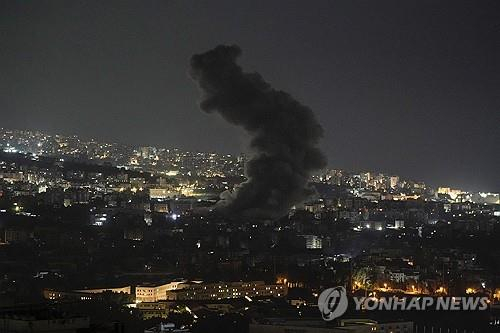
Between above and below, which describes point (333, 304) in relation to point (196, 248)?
below

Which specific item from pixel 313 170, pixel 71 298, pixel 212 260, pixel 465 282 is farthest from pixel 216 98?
pixel 71 298

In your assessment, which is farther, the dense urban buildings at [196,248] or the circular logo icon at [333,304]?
the dense urban buildings at [196,248]

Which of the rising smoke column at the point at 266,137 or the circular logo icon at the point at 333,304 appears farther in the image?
the rising smoke column at the point at 266,137

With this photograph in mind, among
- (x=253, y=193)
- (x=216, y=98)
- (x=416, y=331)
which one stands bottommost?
(x=416, y=331)

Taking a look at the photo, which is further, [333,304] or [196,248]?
[196,248]

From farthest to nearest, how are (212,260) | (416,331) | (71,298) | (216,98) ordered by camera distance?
(216,98) → (212,260) → (71,298) → (416,331)

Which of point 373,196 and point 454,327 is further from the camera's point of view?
point 373,196

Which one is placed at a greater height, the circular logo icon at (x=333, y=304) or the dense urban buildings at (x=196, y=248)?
the dense urban buildings at (x=196, y=248)

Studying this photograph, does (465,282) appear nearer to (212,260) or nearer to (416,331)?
(212,260)

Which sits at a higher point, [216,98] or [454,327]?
[216,98]
